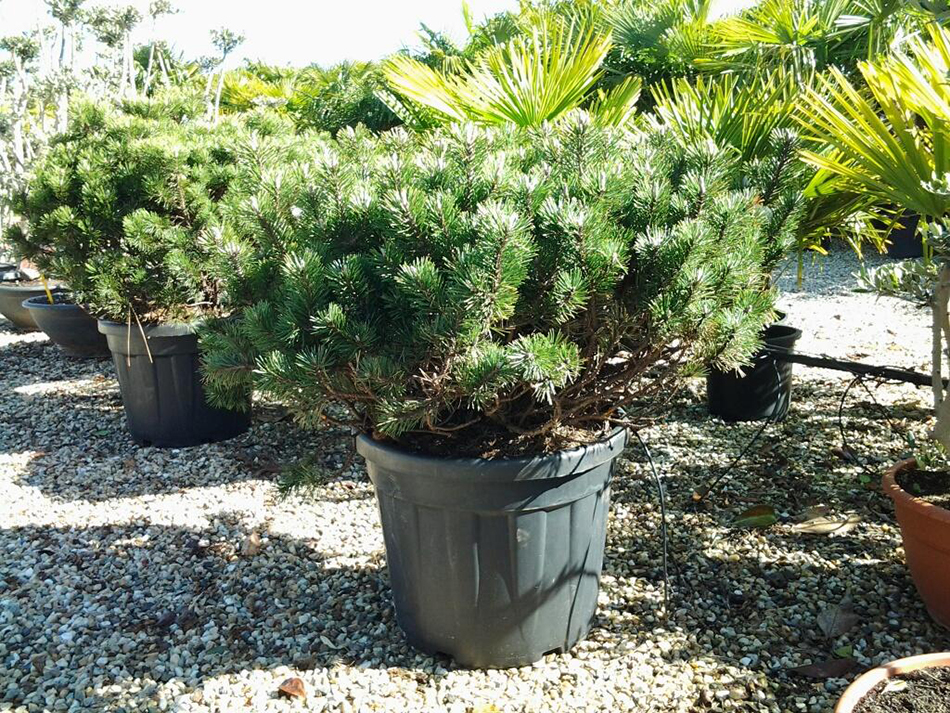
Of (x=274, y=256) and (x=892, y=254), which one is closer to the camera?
(x=274, y=256)

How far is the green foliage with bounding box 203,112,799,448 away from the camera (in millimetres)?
1805

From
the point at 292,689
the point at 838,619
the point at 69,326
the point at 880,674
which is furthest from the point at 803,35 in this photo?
the point at 69,326

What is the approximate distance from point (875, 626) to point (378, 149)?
6.83 feet

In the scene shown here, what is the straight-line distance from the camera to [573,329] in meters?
2.13

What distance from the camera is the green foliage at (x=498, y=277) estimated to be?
1805mm

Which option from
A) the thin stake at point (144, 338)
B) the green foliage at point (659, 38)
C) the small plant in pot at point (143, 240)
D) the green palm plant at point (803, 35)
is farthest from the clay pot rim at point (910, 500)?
the thin stake at point (144, 338)

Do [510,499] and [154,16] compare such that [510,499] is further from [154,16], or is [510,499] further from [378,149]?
[154,16]

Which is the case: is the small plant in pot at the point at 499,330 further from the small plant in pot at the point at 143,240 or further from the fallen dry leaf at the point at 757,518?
the small plant in pot at the point at 143,240

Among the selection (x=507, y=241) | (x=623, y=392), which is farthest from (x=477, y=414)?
(x=507, y=241)

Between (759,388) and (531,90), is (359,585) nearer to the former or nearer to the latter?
(531,90)

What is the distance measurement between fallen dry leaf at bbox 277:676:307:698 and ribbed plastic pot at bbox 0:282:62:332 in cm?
527

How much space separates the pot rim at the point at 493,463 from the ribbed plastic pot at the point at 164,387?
2236 millimetres

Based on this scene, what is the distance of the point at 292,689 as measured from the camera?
88.4 inches

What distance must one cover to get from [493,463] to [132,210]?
2785 millimetres
